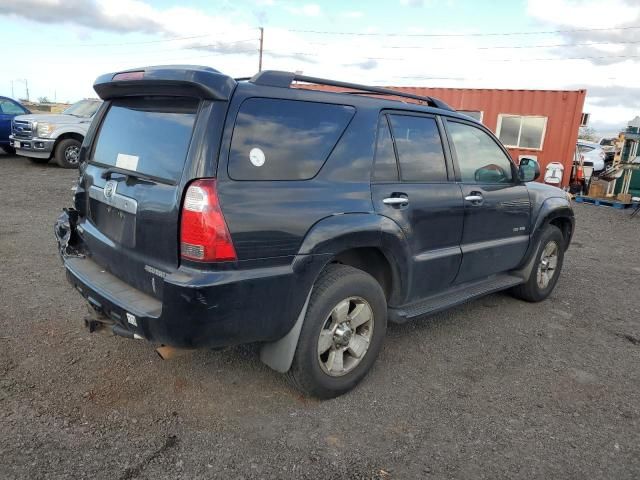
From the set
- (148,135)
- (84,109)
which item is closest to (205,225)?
(148,135)

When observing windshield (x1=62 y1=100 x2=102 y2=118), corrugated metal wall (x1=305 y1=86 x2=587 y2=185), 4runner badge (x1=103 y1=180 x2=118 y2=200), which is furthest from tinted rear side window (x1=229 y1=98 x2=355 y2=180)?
corrugated metal wall (x1=305 y1=86 x2=587 y2=185)

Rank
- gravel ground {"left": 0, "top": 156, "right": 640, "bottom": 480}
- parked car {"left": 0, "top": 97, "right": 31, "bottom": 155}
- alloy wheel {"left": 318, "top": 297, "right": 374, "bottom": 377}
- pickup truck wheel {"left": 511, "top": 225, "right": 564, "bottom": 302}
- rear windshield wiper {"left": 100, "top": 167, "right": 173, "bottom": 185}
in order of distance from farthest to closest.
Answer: parked car {"left": 0, "top": 97, "right": 31, "bottom": 155}
pickup truck wheel {"left": 511, "top": 225, "right": 564, "bottom": 302}
alloy wheel {"left": 318, "top": 297, "right": 374, "bottom": 377}
rear windshield wiper {"left": 100, "top": 167, "right": 173, "bottom": 185}
gravel ground {"left": 0, "top": 156, "right": 640, "bottom": 480}

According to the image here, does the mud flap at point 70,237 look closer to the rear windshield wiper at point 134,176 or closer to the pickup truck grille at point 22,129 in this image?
the rear windshield wiper at point 134,176

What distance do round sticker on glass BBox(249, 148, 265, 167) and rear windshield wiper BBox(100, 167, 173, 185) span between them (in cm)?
43

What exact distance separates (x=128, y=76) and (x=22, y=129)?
12.0m

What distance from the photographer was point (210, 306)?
245 centimetres

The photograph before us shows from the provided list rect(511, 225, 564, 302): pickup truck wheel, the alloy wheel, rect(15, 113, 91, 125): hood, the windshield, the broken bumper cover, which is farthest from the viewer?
the windshield

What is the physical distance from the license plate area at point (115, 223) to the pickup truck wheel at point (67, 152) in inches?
436

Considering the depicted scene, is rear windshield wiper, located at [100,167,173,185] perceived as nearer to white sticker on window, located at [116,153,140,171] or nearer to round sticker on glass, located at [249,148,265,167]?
white sticker on window, located at [116,153,140,171]

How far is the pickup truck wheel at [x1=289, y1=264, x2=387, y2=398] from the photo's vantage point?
2.91 m

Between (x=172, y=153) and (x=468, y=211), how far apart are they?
2.31 m

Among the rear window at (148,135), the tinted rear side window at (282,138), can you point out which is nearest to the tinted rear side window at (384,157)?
the tinted rear side window at (282,138)

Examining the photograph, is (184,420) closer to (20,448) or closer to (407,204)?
(20,448)

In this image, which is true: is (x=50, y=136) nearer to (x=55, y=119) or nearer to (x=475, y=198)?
(x=55, y=119)
